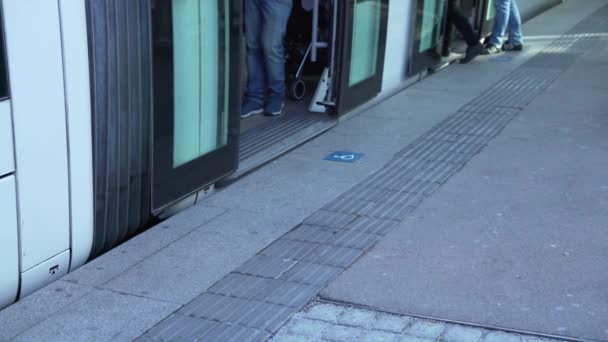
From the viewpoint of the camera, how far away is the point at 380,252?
13.3 feet

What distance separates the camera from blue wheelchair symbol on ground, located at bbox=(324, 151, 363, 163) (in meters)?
5.59

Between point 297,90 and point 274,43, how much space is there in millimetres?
846

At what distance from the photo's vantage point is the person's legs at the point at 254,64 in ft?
21.0

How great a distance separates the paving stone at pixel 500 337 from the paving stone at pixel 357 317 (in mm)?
491

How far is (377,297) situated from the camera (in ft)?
11.7


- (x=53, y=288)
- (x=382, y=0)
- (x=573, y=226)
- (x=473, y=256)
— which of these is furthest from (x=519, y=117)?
(x=53, y=288)

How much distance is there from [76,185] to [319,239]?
1.32 meters

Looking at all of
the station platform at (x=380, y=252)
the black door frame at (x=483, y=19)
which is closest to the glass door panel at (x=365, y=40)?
the station platform at (x=380, y=252)

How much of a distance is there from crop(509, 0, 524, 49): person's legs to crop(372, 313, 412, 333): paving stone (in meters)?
7.23

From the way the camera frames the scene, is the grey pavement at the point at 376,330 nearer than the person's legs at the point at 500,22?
Yes

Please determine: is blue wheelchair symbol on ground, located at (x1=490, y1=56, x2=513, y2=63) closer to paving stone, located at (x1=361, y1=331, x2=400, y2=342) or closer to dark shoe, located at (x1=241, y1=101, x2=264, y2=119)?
dark shoe, located at (x1=241, y1=101, x2=264, y2=119)

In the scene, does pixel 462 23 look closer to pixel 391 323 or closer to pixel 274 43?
pixel 274 43

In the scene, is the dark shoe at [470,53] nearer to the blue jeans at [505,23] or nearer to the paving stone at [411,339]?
the blue jeans at [505,23]

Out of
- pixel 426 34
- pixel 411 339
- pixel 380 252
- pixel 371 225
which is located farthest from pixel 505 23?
pixel 411 339
